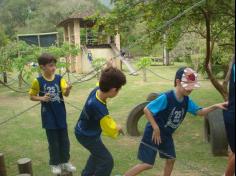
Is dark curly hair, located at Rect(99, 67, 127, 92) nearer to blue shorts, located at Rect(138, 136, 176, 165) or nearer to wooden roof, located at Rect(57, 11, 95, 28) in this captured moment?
blue shorts, located at Rect(138, 136, 176, 165)

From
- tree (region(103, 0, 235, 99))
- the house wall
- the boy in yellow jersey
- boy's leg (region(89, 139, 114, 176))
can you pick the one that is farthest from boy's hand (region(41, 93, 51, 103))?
the house wall

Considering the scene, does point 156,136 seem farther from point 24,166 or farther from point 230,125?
point 24,166

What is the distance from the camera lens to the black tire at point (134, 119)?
6527 mm

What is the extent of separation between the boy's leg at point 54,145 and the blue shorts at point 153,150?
1133mm

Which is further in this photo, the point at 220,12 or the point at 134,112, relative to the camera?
the point at 220,12

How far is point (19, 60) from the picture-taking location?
1332cm

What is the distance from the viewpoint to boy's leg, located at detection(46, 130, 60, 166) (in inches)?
173

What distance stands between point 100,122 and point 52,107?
1.12m

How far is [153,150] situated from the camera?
3.75m

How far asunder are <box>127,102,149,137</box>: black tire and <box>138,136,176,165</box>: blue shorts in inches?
107

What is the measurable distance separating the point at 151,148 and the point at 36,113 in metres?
6.29

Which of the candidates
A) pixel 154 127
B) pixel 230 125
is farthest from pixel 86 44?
pixel 230 125

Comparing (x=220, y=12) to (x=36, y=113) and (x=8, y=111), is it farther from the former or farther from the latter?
(x=8, y=111)

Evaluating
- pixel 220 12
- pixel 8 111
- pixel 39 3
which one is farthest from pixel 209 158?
pixel 39 3
